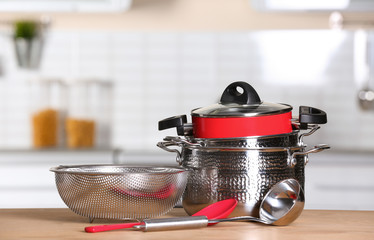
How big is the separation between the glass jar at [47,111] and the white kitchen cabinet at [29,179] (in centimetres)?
34

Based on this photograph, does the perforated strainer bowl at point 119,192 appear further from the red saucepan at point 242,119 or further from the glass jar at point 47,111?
the glass jar at point 47,111

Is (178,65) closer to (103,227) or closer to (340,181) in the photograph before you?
(340,181)

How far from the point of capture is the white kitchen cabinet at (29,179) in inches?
93.3

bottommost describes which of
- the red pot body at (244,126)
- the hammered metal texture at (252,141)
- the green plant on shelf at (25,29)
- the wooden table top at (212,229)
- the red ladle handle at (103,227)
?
the wooden table top at (212,229)

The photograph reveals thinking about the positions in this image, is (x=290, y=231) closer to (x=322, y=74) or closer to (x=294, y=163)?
(x=294, y=163)

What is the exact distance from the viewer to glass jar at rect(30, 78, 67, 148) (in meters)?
2.73

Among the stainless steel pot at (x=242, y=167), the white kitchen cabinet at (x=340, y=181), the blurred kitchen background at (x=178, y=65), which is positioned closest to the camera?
the stainless steel pot at (x=242, y=167)

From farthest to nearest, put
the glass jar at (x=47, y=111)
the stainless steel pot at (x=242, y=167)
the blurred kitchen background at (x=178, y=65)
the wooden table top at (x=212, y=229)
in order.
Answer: the blurred kitchen background at (x=178, y=65)
the glass jar at (x=47, y=111)
the stainless steel pot at (x=242, y=167)
the wooden table top at (x=212, y=229)

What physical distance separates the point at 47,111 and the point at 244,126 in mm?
1948

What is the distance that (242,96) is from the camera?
1013mm

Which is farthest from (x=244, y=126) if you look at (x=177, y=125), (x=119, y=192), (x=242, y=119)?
(x=119, y=192)

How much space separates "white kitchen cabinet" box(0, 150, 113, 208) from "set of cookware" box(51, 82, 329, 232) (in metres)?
1.40

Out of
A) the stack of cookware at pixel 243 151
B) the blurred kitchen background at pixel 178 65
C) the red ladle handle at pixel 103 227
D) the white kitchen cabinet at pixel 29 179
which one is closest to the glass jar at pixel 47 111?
the blurred kitchen background at pixel 178 65

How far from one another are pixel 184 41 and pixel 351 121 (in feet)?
2.96
